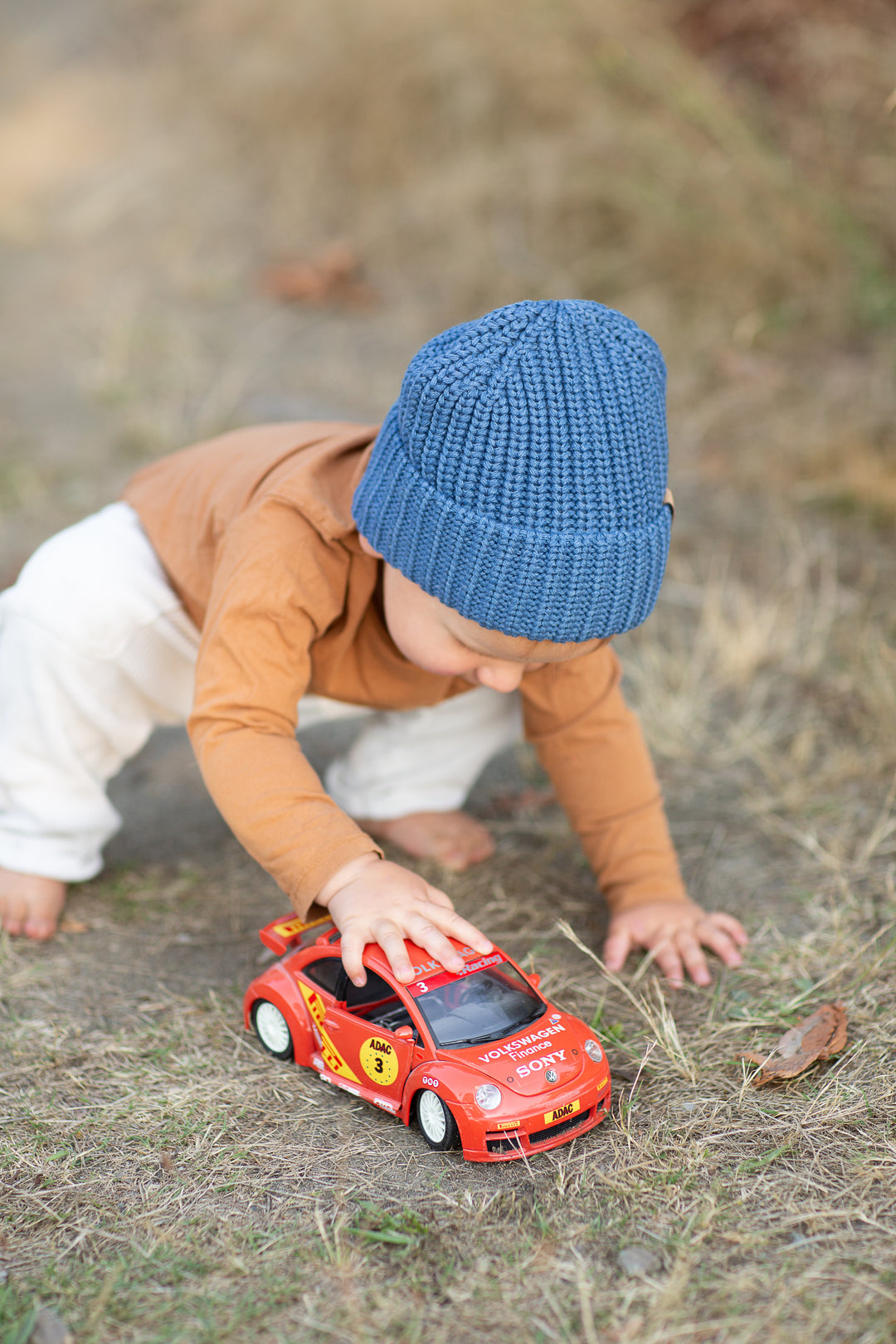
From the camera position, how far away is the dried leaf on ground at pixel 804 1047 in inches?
84.0

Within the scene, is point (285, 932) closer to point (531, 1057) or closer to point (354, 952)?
point (354, 952)

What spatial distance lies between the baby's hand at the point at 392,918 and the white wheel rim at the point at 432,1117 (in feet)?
0.62

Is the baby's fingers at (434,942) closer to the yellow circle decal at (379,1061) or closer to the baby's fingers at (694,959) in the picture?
the yellow circle decal at (379,1061)

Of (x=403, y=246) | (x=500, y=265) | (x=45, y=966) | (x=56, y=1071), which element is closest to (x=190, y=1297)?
(x=56, y=1071)

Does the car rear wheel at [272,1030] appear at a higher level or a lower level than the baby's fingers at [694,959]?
higher

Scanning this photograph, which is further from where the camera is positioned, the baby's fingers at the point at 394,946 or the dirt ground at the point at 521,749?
the baby's fingers at the point at 394,946

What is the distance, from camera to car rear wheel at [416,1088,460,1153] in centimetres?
191

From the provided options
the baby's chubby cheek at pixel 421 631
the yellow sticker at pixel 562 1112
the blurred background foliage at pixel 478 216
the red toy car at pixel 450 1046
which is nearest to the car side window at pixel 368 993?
the red toy car at pixel 450 1046

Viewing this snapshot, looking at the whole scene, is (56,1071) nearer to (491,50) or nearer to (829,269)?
(829,269)

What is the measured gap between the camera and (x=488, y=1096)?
1.87 meters

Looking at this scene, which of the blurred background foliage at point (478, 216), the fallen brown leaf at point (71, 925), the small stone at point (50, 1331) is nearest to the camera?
the small stone at point (50, 1331)

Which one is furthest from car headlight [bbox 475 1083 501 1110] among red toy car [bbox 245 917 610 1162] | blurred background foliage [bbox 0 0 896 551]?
blurred background foliage [bbox 0 0 896 551]

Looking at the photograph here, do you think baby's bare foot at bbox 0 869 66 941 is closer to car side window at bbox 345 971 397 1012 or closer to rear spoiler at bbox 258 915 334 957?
rear spoiler at bbox 258 915 334 957

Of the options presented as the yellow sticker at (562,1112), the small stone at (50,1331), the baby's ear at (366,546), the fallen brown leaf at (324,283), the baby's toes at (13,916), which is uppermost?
the baby's ear at (366,546)
